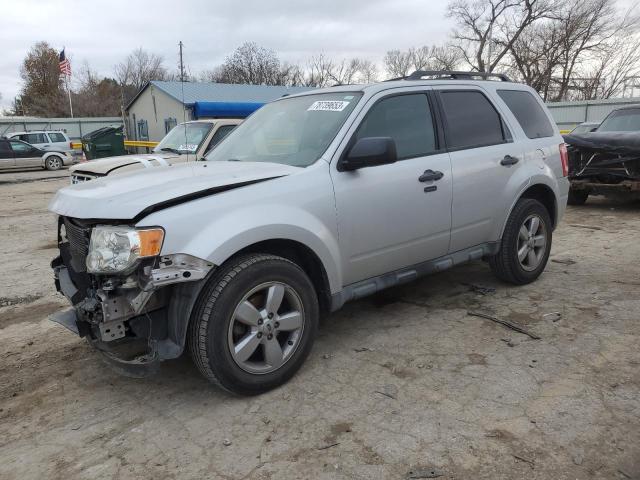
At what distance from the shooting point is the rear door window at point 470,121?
166 inches

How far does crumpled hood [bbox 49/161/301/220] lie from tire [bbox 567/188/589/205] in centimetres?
820

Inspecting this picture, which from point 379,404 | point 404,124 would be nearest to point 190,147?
point 404,124

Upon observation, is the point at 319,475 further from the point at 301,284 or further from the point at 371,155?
the point at 371,155

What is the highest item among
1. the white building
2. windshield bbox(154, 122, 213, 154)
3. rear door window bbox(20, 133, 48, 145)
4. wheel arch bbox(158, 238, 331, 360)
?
the white building

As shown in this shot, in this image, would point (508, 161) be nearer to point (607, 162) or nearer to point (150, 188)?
point (150, 188)

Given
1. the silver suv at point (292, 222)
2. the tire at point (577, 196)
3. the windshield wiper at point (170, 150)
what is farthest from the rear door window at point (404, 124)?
the tire at point (577, 196)

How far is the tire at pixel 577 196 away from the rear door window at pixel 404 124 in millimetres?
6868

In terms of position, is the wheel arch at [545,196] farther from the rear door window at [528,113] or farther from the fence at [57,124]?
the fence at [57,124]

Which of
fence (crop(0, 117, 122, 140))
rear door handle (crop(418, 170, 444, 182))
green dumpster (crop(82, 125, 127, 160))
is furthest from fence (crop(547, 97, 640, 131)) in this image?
fence (crop(0, 117, 122, 140))

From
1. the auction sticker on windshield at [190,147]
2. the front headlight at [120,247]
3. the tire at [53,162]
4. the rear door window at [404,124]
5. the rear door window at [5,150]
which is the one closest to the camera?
the front headlight at [120,247]

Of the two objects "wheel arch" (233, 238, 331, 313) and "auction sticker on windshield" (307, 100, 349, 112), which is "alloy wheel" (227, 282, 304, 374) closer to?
"wheel arch" (233, 238, 331, 313)

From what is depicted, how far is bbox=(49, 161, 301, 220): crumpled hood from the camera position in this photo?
2779mm

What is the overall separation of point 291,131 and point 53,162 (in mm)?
23599

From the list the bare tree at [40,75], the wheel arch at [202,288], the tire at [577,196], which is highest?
the bare tree at [40,75]
